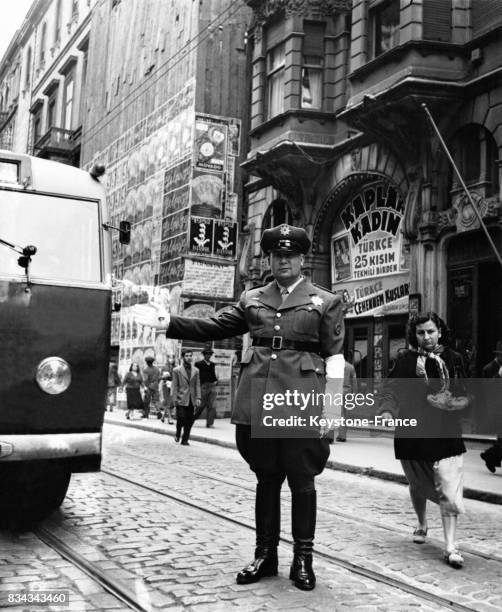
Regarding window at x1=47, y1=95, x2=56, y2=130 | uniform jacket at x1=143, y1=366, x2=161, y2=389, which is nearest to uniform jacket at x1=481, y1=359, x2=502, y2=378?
uniform jacket at x1=143, y1=366, x2=161, y2=389

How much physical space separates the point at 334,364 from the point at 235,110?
21925 mm

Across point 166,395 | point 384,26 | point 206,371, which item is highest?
point 384,26

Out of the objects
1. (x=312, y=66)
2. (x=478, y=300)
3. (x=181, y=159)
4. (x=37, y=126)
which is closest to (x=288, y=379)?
(x=478, y=300)

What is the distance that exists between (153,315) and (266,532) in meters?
1.51

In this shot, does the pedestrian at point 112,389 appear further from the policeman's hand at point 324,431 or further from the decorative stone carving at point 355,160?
the policeman's hand at point 324,431

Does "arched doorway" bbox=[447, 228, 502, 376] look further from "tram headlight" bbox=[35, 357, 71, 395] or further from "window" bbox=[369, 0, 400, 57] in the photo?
"tram headlight" bbox=[35, 357, 71, 395]

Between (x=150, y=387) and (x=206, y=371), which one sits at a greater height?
(x=206, y=371)

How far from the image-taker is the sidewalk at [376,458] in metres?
8.85

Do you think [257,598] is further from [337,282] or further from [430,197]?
[337,282]

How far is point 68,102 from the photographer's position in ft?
138

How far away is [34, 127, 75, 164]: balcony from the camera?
39125mm

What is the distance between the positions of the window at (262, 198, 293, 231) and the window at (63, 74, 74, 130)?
22745mm

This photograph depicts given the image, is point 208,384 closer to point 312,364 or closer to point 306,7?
point 306,7

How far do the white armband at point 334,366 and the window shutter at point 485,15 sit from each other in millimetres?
12096
